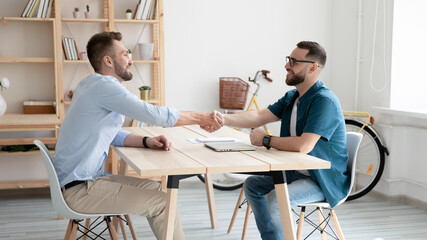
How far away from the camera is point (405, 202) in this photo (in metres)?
4.39

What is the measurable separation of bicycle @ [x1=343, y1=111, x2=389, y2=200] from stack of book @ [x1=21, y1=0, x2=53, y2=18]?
105 inches

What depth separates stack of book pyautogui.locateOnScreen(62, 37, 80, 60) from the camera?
4449 mm

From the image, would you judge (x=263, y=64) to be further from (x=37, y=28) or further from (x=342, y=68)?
(x=37, y=28)

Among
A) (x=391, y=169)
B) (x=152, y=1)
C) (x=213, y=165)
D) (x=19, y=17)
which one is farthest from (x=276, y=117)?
(x=19, y=17)

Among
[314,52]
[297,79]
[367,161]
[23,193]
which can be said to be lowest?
[23,193]

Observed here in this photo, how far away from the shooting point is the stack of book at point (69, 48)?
4.45 metres

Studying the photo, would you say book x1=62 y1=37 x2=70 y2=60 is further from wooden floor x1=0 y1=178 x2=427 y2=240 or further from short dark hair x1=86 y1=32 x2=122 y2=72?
short dark hair x1=86 y1=32 x2=122 y2=72

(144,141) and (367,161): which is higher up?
(144,141)

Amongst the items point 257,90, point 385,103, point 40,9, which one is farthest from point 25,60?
point 385,103

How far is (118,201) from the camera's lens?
245 centimetres

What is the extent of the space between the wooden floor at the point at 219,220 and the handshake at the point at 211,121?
0.84m

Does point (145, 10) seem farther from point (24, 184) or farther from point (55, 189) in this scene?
point (55, 189)

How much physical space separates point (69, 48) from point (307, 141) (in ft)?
8.68

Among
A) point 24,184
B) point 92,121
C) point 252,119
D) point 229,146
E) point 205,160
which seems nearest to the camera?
point 205,160
